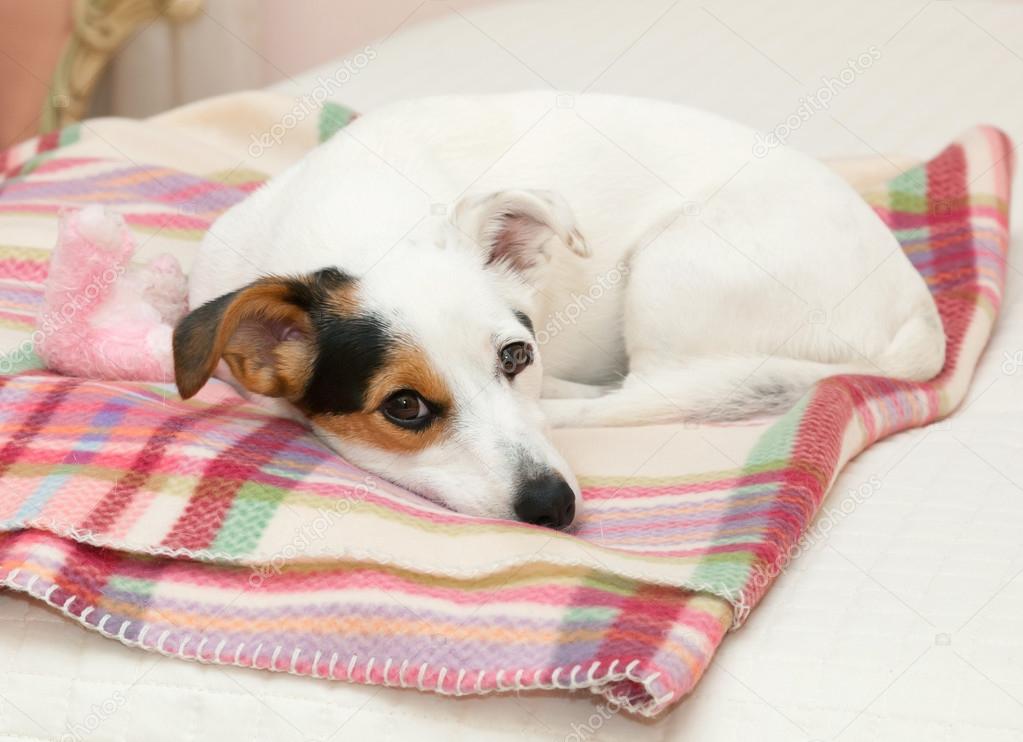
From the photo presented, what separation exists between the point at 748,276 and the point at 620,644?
1210 millimetres

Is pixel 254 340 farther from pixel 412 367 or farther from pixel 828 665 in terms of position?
pixel 828 665

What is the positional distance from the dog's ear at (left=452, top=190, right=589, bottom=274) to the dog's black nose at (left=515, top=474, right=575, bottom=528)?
496mm

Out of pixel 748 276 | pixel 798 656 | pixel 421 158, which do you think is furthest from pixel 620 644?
pixel 421 158

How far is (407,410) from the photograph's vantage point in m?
1.91

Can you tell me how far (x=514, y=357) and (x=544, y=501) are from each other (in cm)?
32

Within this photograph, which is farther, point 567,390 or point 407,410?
point 567,390

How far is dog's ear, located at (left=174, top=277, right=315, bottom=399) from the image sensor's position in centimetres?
183

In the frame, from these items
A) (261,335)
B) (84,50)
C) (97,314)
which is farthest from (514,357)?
(84,50)

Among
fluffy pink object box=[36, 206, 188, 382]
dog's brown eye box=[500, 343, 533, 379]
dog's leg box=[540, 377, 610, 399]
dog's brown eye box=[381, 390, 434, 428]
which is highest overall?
dog's brown eye box=[500, 343, 533, 379]

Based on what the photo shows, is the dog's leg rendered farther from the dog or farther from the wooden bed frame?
the wooden bed frame

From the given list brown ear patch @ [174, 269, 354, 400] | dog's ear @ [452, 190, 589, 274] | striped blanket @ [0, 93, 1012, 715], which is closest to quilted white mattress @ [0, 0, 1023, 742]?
striped blanket @ [0, 93, 1012, 715]

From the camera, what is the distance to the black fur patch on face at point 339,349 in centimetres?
190

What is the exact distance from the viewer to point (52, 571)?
163 cm

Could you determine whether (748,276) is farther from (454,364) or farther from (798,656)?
(798,656)
